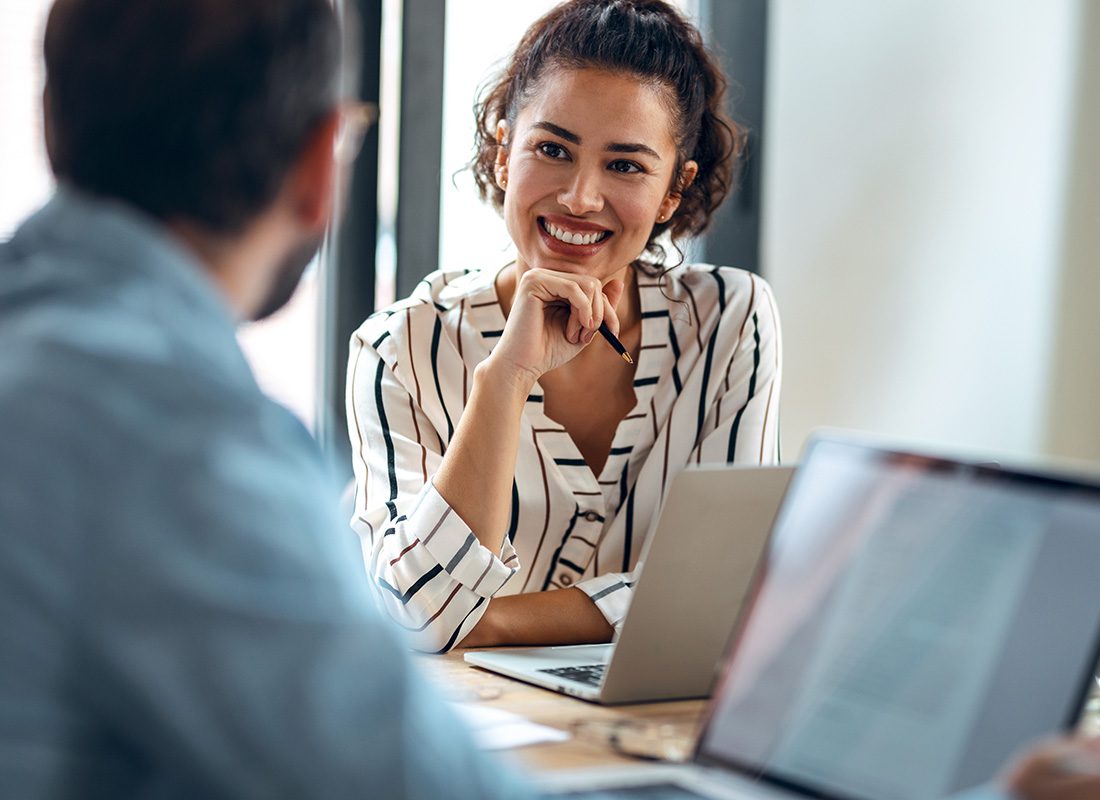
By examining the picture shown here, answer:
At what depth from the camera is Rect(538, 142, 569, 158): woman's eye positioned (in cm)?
186

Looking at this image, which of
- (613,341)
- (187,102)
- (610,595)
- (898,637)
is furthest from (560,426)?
(187,102)

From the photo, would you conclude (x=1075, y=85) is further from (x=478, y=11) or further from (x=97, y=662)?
(x=97, y=662)

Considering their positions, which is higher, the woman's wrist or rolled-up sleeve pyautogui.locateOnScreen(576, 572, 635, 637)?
the woman's wrist

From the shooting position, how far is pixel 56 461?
1.99ft

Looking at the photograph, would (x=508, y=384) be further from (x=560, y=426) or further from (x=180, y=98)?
(x=180, y=98)

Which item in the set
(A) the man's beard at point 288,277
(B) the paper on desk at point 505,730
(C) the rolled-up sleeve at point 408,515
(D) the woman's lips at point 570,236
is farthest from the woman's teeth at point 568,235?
(A) the man's beard at point 288,277

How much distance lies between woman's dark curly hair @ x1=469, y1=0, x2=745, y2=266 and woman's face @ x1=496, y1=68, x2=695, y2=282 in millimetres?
27

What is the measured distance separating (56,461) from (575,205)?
1294 millimetres

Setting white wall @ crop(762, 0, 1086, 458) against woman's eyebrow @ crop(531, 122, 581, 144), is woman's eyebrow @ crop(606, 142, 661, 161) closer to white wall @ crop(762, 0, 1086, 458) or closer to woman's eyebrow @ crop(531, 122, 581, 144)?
woman's eyebrow @ crop(531, 122, 581, 144)

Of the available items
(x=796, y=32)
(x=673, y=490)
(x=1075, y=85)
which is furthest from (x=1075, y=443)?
(x=673, y=490)

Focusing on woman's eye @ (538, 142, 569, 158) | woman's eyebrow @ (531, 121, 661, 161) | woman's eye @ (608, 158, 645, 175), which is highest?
woman's eyebrow @ (531, 121, 661, 161)

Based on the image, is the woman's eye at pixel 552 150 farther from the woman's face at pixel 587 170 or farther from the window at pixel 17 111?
the window at pixel 17 111

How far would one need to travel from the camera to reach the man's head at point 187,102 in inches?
27.6

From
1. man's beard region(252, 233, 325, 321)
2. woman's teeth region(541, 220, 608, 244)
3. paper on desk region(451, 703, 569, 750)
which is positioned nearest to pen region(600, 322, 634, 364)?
woman's teeth region(541, 220, 608, 244)
